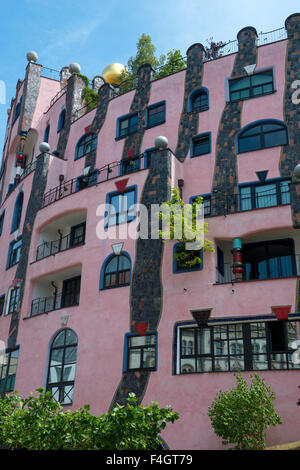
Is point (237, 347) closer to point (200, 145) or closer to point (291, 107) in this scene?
point (200, 145)

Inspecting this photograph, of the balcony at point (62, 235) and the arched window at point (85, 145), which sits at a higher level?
the arched window at point (85, 145)

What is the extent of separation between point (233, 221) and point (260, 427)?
7918 millimetres

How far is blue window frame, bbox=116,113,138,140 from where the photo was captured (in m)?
27.9

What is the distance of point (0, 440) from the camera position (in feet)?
50.6

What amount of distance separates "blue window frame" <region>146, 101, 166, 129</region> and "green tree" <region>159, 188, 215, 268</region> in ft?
21.0

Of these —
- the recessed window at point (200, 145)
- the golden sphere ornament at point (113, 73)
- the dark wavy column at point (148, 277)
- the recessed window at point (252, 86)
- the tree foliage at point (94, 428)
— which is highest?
the golden sphere ornament at point (113, 73)

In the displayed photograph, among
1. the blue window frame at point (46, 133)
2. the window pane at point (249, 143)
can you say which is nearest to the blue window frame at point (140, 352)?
the window pane at point (249, 143)

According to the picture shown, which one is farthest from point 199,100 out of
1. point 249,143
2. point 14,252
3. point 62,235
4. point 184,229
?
point 14,252

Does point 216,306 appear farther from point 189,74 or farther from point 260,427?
point 189,74

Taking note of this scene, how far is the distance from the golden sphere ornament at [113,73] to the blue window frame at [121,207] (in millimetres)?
13295

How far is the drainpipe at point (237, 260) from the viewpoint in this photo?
67.7 ft

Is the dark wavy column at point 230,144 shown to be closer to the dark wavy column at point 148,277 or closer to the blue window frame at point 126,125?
the dark wavy column at point 148,277

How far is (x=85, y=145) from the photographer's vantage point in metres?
29.8
